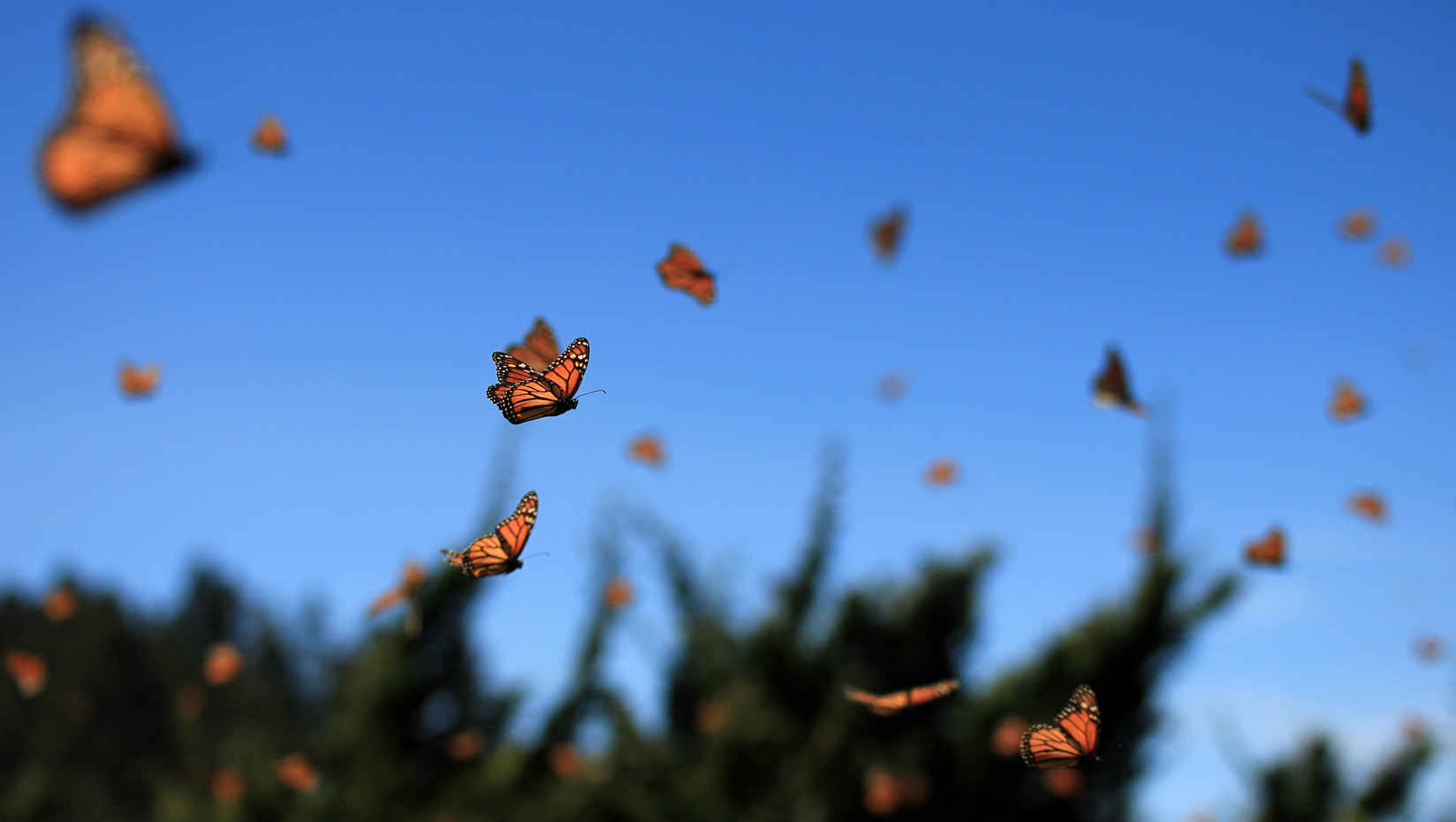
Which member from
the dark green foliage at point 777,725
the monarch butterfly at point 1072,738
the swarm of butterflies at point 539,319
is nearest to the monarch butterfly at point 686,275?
the swarm of butterflies at point 539,319

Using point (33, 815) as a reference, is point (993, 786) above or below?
above

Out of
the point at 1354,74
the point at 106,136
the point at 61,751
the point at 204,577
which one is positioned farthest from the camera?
the point at 204,577

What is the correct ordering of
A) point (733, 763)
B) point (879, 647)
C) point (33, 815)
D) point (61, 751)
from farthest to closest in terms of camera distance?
1. point (61, 751)
2. point (33, 815)
3. point (879, 647)
4. point (733, 763)

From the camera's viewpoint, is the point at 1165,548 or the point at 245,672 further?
the point at 245,672

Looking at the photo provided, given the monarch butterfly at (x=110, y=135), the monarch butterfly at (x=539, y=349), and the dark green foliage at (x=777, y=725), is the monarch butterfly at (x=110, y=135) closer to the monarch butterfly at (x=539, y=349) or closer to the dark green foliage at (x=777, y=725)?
the monarch butterfly at (x=539, y=349)

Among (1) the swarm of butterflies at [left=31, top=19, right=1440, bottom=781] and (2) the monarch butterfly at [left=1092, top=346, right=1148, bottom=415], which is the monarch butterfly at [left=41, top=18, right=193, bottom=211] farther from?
(2) the monarch butterfly at [left=1092, top=346, right=1148, bottom=415]

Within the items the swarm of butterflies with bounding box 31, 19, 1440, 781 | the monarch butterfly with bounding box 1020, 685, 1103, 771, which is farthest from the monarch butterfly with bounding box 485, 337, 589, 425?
the monarch butterfly with bounding box 1020, 685, 1103, 771

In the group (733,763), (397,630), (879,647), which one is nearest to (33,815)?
(397,630)

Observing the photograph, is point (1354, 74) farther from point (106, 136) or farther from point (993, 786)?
point (993, 786)

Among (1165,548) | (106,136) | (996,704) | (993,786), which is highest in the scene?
(106,136)
